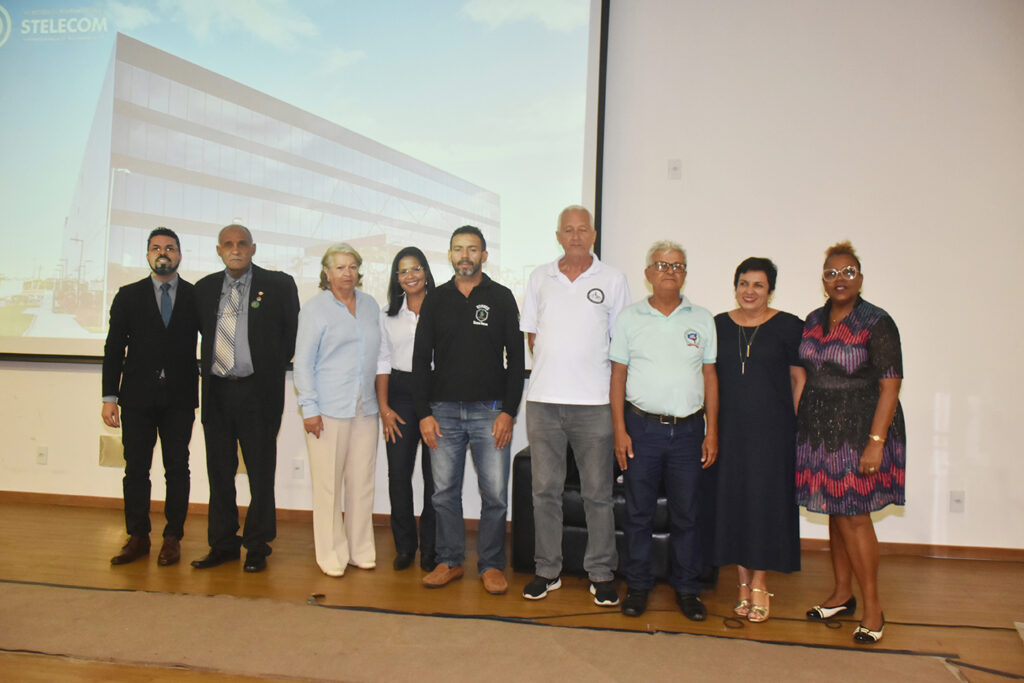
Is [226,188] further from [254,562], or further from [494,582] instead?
[494,582]

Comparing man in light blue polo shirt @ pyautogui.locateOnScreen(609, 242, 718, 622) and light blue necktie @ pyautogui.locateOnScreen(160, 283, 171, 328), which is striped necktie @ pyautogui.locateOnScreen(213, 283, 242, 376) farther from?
man in light blue polo shirt @ pyautogui.locateOnScreen(609, 242, 718, 622)

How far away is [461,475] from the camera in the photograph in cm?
322

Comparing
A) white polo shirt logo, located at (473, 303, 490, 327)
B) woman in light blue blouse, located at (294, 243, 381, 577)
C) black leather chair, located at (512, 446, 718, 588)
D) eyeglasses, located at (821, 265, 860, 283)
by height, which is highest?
eyeglasses, located at (821, 265, 860, 283)

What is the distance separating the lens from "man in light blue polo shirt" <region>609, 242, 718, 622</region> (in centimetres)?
278

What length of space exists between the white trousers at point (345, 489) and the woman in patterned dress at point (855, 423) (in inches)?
79.4

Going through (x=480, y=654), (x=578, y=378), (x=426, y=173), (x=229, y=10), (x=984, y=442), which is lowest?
(x=480, y=654)

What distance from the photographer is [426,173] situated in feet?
13.9

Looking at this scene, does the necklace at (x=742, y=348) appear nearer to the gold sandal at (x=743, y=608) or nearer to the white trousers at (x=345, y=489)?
the gold sandal at (x=743, y=608)

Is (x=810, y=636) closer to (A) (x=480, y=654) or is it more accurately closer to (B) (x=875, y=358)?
(B) (x=875, y=358)

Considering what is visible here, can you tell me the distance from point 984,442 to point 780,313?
2.03 m

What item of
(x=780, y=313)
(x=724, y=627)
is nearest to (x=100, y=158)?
(x=780, y=313)

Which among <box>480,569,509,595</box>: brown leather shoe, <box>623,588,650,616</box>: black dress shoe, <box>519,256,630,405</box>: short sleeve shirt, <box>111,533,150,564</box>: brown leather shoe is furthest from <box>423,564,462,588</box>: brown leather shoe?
<box>111,533,150,564</box>: brown leather shoe

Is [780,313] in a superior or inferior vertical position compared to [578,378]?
superior

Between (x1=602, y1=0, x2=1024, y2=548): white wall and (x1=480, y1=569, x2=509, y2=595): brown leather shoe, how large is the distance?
75.2 inches
